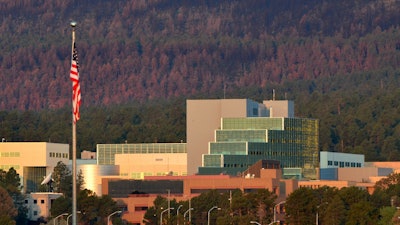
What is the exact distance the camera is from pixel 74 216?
367ft

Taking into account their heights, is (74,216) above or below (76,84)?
below

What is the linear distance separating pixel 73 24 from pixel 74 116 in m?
5.98

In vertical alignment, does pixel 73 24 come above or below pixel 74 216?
above

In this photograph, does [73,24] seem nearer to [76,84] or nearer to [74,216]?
[76,84]

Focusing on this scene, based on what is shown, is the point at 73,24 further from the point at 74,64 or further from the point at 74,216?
the point at 74,216

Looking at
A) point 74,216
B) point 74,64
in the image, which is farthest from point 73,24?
point 74,216

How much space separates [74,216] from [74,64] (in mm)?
9780

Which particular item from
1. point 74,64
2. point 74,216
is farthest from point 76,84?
point 74,216

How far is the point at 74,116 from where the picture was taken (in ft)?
366

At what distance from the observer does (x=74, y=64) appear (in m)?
111

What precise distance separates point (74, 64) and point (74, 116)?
334 cm

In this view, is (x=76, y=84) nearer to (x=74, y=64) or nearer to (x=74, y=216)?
(x=74, y=64)

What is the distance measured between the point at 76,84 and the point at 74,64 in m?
1.29
